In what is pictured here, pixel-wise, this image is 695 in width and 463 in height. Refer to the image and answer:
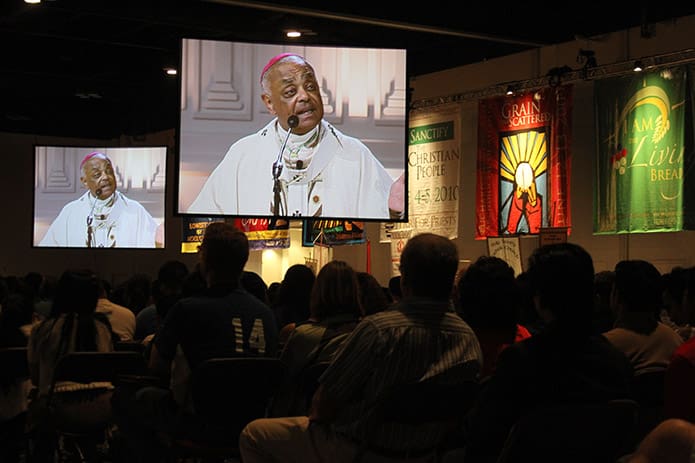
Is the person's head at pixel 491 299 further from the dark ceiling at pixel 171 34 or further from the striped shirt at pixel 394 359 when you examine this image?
the dark ceiling at pixel 171 34

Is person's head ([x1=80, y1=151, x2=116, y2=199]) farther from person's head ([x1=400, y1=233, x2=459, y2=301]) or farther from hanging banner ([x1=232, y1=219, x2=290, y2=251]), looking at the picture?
person's head ([x1=400, y1=233, x2=459, y2=301])

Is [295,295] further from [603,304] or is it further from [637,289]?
[637,289]

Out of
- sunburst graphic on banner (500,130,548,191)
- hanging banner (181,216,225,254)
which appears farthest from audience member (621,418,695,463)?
hanging banner (181,216,225,254)

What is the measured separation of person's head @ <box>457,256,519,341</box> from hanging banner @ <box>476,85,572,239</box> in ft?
24.7

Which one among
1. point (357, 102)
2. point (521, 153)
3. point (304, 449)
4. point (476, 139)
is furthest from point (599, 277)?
point (476, 139)

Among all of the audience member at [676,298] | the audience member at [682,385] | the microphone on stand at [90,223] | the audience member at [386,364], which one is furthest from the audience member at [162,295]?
the microphone on stand at [90,223]

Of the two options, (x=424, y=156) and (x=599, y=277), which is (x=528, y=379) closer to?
(x=599, y=277)

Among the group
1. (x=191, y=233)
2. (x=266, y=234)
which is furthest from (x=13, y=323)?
(x=191, y=233)

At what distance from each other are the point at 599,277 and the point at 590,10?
577cm

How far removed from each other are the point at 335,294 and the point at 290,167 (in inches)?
173

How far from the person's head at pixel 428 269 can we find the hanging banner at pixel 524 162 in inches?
321

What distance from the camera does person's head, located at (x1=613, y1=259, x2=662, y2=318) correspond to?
12.8ft

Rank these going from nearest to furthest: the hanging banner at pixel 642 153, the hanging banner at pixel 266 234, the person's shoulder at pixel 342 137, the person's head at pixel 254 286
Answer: the person's head at pixel 254 286
the person's shoulder at pixel 342 137
the hanging banner at pixel 642 153
the hanging banner at pixel 266 234

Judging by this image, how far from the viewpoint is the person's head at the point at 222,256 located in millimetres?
3822
